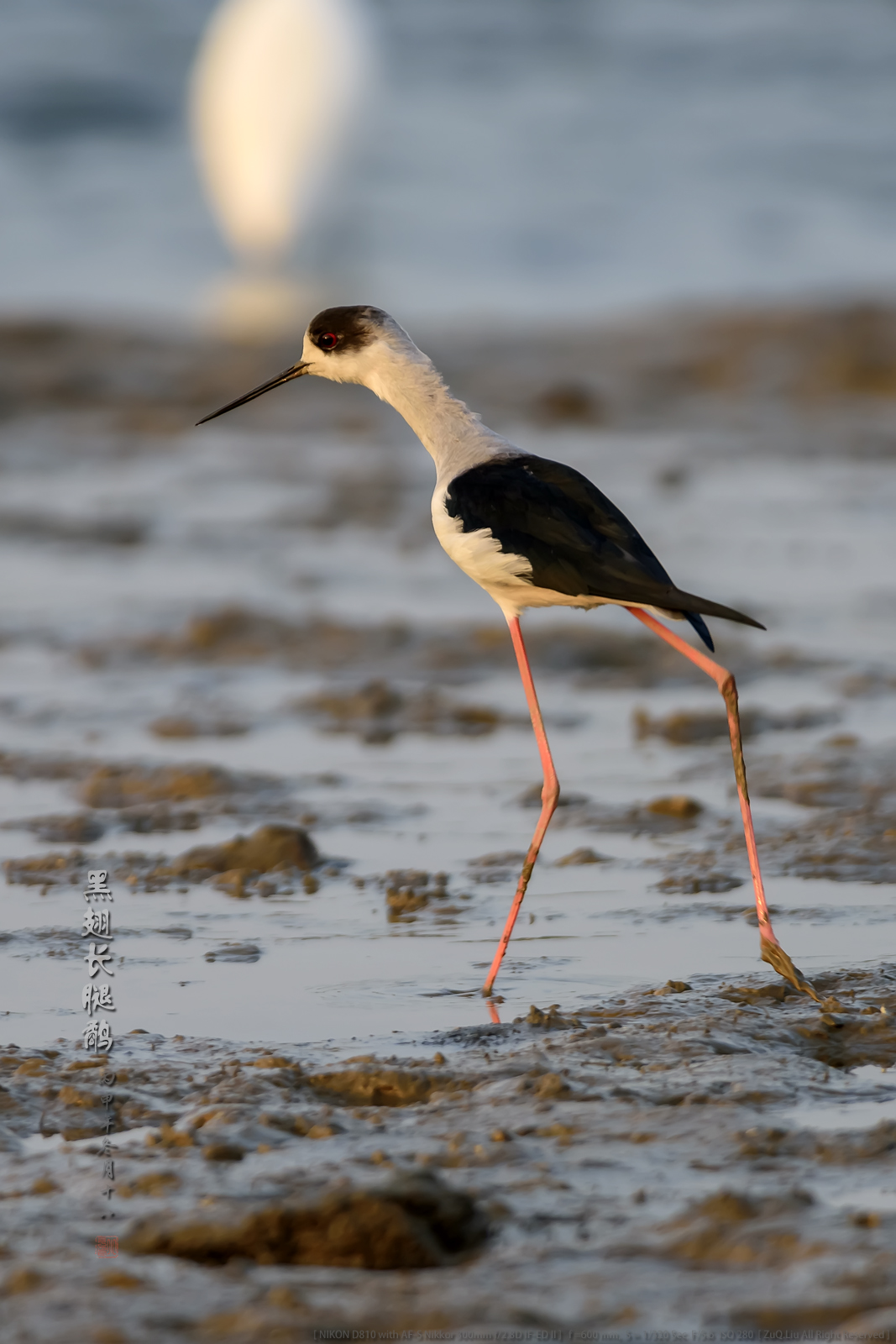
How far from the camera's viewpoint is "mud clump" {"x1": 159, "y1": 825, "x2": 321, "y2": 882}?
14.5ft

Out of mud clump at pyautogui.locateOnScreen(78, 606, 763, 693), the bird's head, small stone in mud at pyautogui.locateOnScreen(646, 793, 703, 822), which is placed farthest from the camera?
mud clump at pyautogui.locateOnScreen(78, 606, 763, 693)

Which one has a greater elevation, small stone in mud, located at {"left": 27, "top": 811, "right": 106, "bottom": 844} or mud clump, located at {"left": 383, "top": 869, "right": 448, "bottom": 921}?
small stone in mud, located at {"left": 27, "top": 811, "right": 106, "bottom": 844}

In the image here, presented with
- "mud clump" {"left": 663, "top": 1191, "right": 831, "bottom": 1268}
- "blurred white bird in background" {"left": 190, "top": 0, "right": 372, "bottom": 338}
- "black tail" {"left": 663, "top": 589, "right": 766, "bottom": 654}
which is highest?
"blurred white bird in background" {"left": 190, "top": 0, "right": 372, "bottom": 338}

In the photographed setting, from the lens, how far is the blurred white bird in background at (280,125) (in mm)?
20094

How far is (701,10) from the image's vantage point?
99.9 ft

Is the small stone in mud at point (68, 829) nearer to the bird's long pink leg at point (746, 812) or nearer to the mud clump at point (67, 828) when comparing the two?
the mud clump at point (67, 828)

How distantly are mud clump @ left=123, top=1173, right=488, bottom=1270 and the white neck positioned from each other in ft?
6.25

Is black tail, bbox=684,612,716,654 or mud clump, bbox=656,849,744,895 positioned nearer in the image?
black tail, bbox=684,612,716,654

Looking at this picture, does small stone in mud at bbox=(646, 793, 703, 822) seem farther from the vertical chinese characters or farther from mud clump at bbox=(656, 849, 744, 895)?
the vertical chinese characters

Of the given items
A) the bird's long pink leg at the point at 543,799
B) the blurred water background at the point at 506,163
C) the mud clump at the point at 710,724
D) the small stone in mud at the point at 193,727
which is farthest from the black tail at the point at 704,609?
the blurred water background at the point at 506,163

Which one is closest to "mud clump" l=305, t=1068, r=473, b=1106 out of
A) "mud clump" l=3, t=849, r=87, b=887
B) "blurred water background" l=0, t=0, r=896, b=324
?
"mud clump" l=3, t=849, r=87, b=887

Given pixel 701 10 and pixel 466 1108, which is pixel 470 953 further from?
pixel 701 10

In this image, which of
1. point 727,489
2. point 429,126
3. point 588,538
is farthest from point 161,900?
point 429,126

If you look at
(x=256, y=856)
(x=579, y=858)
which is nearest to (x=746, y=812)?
(x=579, y=858)
